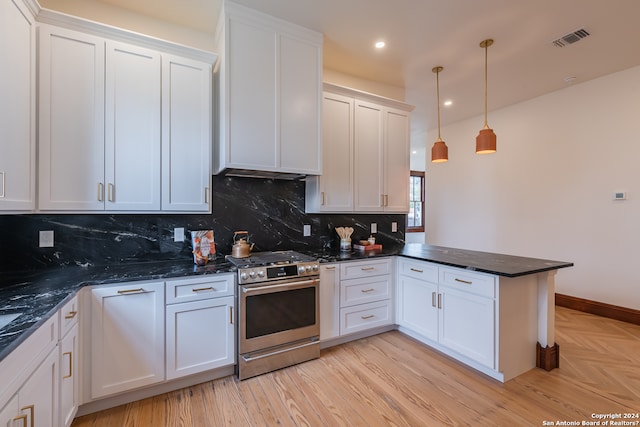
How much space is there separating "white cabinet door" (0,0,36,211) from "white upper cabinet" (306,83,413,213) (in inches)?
86.4

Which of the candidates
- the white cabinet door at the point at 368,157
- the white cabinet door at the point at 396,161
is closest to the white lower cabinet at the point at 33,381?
the white cabinet door at the point at 368,157

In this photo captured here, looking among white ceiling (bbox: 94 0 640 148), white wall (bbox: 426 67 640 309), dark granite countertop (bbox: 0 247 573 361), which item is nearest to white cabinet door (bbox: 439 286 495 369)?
dark granite countertop (bbox: 0 247 573 361)

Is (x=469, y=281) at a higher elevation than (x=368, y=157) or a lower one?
lower

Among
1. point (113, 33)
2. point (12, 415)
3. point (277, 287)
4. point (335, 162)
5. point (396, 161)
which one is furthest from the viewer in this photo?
point (396, 161)

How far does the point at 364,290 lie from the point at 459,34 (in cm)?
266

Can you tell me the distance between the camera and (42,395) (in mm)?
1277

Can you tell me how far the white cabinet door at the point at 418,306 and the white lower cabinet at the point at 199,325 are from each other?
5.73 feet

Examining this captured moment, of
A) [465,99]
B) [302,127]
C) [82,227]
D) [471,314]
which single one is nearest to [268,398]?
[471,314]

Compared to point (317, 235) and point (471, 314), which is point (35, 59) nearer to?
point (317, 235)

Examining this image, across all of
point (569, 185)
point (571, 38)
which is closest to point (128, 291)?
point (571, 38)

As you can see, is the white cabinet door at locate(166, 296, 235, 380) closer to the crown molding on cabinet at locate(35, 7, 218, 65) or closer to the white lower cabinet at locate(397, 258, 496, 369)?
the white lower cabinet at locate(397, 258, 496, 369)

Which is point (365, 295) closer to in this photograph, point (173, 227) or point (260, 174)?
point (260, 174)

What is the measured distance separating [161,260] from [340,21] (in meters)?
2.66

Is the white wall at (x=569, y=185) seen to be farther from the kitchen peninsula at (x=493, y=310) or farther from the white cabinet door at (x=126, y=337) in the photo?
the white cabinet door at (x=126, y=337)
